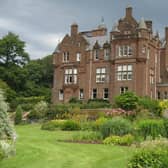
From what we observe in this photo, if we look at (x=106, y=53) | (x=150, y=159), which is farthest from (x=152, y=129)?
(x=106, y=53)

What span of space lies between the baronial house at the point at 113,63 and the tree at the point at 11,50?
11.5 metres

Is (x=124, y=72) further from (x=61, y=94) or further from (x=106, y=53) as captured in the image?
(x=61, y=94)

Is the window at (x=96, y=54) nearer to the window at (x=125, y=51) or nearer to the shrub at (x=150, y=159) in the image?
the window at (x=125, y=51)

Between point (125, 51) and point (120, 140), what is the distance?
118ft

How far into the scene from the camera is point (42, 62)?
93.4 m

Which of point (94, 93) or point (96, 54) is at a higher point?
point (96, 54)

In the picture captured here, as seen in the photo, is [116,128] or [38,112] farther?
[38,112]

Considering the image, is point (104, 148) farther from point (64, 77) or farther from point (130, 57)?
point (64, 77)

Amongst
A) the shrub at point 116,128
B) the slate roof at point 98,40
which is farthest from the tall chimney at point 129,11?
the shrub at point 116,128

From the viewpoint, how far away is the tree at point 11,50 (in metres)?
72.7

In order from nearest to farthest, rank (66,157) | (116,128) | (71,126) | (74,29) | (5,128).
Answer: (66,157)
(5,128)
(116,128)
(71,126)
(74,29)

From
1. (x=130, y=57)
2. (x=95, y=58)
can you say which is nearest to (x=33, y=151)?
(x=130, y=57)

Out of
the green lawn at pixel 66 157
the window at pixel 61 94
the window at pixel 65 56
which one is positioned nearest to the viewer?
the green lawn at pixel 66 157

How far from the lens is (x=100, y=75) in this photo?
2323 inches
